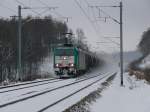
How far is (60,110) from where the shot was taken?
1645 centimetres

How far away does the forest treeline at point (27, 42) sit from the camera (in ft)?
206

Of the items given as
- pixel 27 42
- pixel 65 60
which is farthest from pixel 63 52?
pixel 27 42

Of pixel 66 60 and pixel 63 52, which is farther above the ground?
pixel 63 52

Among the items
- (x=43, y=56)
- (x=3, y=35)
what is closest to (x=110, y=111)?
(x=3, y=35)

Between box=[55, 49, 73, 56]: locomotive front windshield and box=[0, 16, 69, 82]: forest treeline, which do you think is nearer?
box=[55, 49, 73, 56]: locomotive front windshield

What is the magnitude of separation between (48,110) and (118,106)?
2.91 m

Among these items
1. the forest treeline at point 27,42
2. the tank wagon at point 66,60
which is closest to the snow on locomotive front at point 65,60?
the tank wagon at point 66,60

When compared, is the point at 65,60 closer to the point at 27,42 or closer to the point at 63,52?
the point at 63,52

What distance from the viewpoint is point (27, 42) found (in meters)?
95.9

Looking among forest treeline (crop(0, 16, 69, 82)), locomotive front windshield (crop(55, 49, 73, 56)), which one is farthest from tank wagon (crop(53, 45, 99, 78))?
forest treeline (crop(0, 16, 69, 82))

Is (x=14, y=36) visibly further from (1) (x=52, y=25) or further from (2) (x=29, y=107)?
(2) (x=29, y=107)

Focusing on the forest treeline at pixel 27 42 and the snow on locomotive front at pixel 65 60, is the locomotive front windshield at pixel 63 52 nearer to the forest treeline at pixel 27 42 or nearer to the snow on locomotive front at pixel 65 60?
the snow on locomotive front at pixel 65 60

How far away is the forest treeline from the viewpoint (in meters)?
62.8

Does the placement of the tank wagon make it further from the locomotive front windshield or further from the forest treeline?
the forest treeline
